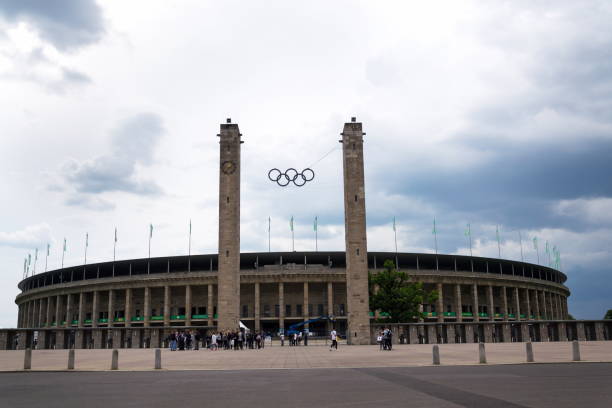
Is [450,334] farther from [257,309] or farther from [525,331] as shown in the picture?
[257,309]

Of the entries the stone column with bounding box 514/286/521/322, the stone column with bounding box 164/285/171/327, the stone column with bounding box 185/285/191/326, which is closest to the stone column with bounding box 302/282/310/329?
the stone column with bounding box 185/285/191/326

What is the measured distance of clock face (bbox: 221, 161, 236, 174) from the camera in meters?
61.0

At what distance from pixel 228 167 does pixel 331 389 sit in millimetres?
47950

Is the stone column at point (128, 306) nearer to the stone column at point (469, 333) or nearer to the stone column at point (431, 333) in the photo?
the stone column at point (431, 333)

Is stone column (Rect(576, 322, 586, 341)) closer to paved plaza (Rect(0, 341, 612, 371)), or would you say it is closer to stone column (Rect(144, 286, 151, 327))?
paved plaza (Rect(0, 341, 612, 371))

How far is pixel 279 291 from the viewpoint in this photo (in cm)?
9138

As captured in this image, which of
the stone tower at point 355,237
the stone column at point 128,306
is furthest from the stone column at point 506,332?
the stone column at point 128,306

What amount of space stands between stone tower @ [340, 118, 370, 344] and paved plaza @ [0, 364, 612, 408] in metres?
36.4

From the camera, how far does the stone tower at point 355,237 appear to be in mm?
57031

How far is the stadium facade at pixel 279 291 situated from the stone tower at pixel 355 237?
4.3 inches

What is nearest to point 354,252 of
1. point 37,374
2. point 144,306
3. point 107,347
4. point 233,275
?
point 233,275

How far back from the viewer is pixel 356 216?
5903cm

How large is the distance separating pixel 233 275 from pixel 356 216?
1496 cm

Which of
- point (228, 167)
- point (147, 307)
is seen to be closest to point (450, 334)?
point (228, 167)
